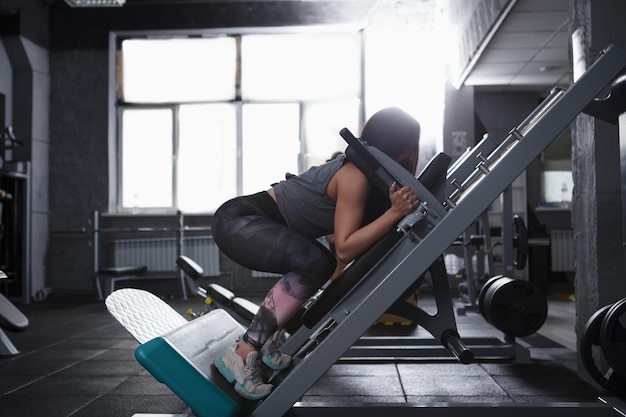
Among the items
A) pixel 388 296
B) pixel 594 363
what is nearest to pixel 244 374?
pixel 388 296

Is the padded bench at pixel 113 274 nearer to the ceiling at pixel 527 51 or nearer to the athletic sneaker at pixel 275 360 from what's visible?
the ceiling at pixel 527 51

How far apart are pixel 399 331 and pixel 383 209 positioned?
7.59ft

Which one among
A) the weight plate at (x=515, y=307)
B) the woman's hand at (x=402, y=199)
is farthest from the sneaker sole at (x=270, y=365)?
the weight plate at (x=515, y=307)

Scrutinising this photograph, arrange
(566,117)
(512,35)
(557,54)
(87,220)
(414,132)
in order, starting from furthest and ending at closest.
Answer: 1. (87,220)
2. (557,54)
3. (512,35)
4. (414,132)
5. (566,117)

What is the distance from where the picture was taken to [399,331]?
3949 mm

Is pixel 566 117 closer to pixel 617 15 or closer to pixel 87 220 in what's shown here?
pixel 617 15

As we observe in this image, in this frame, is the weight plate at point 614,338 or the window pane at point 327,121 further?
the window pane at point 327,121

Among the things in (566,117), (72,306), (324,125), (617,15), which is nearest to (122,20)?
(324,125)

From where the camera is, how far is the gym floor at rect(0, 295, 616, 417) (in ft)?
6.93

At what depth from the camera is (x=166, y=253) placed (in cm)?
657

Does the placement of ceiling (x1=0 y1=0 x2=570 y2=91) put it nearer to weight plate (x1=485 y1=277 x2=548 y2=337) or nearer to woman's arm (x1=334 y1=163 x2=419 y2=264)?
weight plate (x1=485 y1=277 x2=548 y2=337)

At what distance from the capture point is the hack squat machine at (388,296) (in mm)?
1474

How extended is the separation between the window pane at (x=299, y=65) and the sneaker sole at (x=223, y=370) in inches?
216

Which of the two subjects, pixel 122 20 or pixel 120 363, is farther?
A: pixel 122 20
